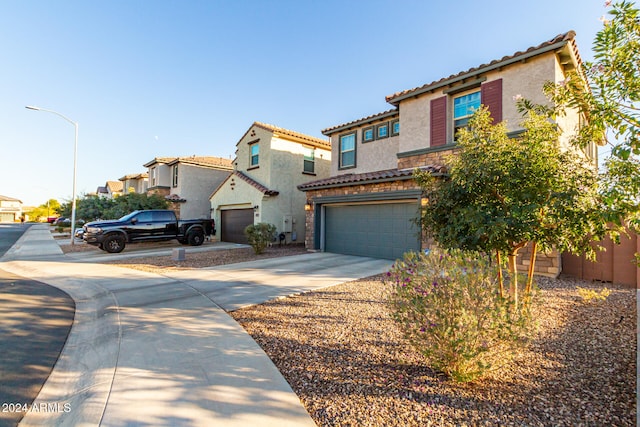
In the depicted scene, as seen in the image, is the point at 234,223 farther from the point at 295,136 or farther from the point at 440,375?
the point at 440,375

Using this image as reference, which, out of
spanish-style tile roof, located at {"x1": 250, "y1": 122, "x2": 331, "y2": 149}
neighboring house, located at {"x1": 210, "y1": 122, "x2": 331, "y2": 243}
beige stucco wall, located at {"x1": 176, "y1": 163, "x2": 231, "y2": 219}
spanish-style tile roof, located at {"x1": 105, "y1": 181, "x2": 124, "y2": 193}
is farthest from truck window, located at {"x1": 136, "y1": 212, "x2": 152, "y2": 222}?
spanish-style tile roof, located at {"x1": 105, "y1": 181, "x2": 124, "y2": 193}

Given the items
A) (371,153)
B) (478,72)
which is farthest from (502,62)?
(371,153)

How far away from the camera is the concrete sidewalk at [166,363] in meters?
2.50

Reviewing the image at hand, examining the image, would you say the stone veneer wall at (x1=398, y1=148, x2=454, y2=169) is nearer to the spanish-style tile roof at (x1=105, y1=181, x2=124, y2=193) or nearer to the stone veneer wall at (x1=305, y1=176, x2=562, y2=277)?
the stone veneer wall at (x1=305, y1=176, x2=562, y2=277)

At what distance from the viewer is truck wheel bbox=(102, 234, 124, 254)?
43.6 ft

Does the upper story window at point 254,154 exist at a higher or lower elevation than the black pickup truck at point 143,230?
higher

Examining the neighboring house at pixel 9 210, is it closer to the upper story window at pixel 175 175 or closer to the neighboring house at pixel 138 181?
the neighboring house at pixel 138 181

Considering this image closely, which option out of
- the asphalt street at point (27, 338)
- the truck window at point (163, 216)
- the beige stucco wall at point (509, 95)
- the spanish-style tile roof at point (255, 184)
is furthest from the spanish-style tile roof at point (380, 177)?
the asphalt street at point (27, 338)

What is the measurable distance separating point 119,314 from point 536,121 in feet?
24.6

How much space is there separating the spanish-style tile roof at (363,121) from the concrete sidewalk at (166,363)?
898 centimetres

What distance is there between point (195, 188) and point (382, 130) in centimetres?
1586

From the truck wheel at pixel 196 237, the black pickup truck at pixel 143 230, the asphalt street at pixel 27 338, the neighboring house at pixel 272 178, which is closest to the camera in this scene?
the asphalt street at pixel 27 338

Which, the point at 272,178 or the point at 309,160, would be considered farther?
the point at 309,160

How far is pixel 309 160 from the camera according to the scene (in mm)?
17641
